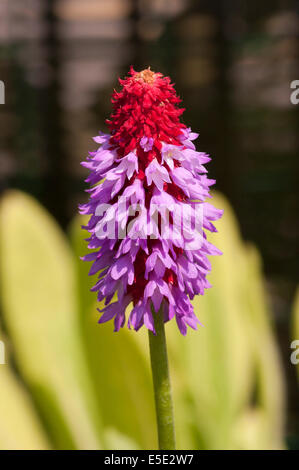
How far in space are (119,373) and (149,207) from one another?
1.38 ft

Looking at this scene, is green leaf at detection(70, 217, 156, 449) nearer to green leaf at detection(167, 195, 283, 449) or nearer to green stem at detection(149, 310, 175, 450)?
green leaf at detection(167, 195, 283, 449)

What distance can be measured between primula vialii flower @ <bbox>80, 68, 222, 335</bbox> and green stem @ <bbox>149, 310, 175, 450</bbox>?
1 cm

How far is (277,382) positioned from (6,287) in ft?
1.62

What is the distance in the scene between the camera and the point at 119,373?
0.75 meters

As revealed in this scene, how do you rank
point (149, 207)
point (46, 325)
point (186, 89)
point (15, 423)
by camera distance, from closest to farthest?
point (149, 207), point (15, 423), point (46, 325), point (186, 89)

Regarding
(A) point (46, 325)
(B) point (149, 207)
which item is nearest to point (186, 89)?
(A) point (46, 325)

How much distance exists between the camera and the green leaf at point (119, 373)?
0.73 metres

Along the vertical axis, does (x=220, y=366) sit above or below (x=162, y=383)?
below

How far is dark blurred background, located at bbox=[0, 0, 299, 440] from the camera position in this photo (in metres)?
1.56

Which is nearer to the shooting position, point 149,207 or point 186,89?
point 149,207

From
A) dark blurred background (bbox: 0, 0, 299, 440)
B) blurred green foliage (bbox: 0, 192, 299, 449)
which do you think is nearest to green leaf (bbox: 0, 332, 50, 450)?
blurred green foliage (bbox: 0, 192, 299, 449)

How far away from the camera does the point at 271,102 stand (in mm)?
1600

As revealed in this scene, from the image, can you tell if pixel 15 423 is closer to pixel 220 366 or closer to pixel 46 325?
pixel 46 325

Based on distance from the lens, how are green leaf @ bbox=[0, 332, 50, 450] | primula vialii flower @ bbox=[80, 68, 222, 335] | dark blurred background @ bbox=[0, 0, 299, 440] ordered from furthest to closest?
dark blurred background @ bbox=[0, 0, 299, 440], green leaf @ bbox=[0, 332, 50, 450], primula vialii flower @ bbox=[80, 68, 222, 335]
